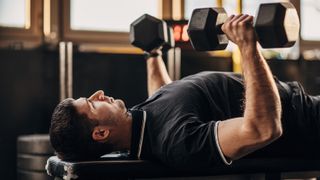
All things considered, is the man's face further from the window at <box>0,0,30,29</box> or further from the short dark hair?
the window at <box>0,0,30,29</box>

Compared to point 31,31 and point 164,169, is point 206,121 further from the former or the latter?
point 31,31

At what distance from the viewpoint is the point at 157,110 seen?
6.59ft

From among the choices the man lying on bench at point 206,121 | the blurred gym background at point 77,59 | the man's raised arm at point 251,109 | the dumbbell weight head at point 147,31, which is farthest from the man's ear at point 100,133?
the blurred gym background at point 77,59

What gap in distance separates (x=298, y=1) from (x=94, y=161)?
4.17 metres

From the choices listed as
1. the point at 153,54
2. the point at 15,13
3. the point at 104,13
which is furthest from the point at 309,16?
the point at 153,54

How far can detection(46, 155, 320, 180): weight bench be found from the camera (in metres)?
1.76

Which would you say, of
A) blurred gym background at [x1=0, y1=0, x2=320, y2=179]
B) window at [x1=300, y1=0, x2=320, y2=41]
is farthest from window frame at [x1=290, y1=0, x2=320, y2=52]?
blurred gym background at [x1=0, y1=0, x2=320, y2=179]

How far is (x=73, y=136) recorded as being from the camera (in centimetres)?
195

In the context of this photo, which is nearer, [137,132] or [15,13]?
[137,132]

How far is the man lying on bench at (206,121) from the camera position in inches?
70.1

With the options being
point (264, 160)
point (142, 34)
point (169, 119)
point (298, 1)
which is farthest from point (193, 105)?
point (298, 1)

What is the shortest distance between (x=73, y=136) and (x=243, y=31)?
62 centimetres

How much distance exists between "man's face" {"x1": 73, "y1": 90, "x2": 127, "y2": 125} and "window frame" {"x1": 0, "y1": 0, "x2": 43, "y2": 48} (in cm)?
241

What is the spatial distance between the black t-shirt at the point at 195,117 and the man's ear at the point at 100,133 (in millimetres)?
130
